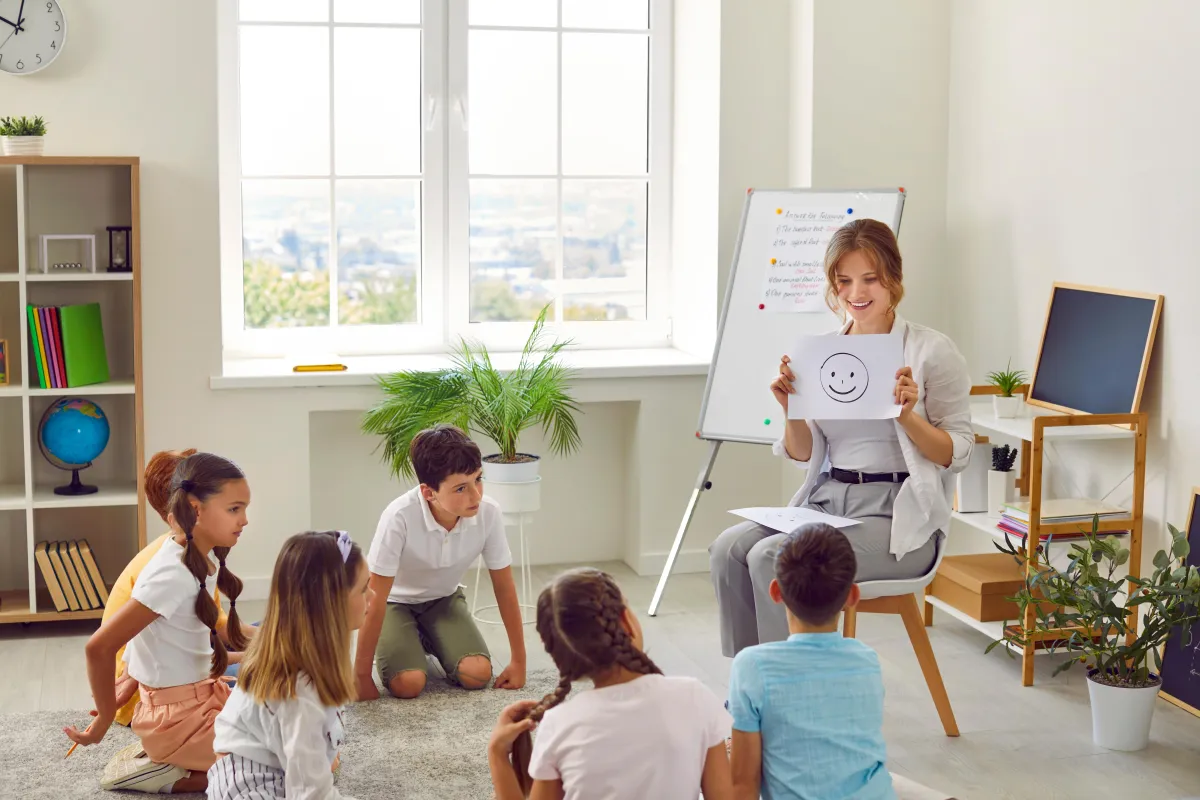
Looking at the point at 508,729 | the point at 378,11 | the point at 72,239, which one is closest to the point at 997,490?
the point at 508,729

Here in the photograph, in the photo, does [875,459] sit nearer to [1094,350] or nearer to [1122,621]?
[1122,621]

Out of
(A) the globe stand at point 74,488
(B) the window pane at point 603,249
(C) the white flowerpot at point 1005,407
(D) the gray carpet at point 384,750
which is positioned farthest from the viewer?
(B) the window pane at point 603,249

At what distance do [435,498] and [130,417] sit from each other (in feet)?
4.41

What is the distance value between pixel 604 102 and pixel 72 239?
1.87 m

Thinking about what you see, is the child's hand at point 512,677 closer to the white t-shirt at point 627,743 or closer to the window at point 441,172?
the white t-shirt at point 627,743

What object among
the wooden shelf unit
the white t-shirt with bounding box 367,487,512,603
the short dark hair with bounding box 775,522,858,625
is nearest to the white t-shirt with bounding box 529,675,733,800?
the short dark hair with bounding box 775,522,858,625

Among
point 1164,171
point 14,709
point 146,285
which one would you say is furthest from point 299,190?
point 1164,171

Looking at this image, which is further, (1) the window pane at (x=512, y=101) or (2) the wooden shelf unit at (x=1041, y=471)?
(1) the window pane at (x=512, y=101)

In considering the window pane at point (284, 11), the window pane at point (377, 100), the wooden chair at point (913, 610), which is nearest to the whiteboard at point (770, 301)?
the wooden chair at point (913, 610)

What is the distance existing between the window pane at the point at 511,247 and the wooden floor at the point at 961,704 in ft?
3.57

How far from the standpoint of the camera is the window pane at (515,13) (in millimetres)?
4391

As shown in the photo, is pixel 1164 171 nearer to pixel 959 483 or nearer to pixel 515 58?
pixel 959 483

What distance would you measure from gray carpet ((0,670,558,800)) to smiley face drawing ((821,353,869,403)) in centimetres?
103

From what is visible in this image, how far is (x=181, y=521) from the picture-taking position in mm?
2383
